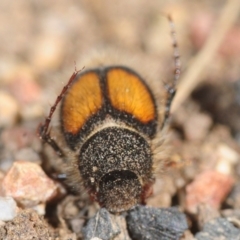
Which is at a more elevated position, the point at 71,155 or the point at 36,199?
the point at 71,155

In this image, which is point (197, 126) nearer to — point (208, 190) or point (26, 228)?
point (208, 190)

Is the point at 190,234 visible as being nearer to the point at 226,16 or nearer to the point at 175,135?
the point at 175,135

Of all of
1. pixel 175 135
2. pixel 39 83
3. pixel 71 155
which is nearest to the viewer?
pixel 71 155

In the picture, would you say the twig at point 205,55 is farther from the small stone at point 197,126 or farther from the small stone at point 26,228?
the small stone at point 26,228

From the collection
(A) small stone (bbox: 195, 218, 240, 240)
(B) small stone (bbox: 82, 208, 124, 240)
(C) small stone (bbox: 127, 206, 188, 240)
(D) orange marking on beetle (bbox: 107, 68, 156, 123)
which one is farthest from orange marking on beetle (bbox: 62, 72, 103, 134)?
(A) small stone (bbox: 195, 218, 240, 240)

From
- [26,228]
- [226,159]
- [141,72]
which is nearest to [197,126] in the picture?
[226,159]

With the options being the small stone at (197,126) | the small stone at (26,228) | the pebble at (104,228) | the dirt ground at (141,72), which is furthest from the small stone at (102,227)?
the small stone at (197,126)

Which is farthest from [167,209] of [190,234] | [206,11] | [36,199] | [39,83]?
[206,11]

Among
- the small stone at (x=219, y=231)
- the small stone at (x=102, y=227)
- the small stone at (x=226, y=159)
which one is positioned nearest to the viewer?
the small stone at (x=102, y=227)
